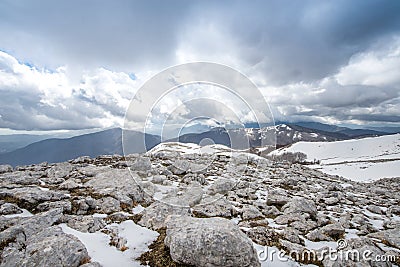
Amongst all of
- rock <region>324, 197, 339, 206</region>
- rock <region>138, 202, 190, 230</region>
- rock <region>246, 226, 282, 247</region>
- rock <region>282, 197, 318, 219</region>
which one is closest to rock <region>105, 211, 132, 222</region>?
rock <region>138, 202, 190, 230</region>

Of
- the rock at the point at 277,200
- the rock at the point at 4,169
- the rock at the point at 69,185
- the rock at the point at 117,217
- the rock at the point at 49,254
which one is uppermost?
the rock at the point at 4,169

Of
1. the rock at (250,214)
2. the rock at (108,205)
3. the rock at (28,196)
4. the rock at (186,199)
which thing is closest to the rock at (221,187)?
the rock at (186,199)

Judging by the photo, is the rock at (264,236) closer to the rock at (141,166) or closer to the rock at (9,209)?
the rock at (9,209)

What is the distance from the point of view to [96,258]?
907 centimetres

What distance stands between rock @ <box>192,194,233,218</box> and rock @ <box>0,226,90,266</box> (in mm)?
9026

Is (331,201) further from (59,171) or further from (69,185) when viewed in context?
(59,171)

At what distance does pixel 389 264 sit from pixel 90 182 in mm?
22557

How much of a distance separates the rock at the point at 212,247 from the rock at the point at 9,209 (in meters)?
10.9

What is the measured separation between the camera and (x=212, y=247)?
26.8ft

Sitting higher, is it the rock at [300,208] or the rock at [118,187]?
the rock at [118,187]

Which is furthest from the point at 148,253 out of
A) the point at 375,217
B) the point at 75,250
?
the point at 375,217

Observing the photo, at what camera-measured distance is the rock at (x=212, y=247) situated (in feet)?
26.5

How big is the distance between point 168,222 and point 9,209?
396 inches

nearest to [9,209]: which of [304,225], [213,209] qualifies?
[213,209]
